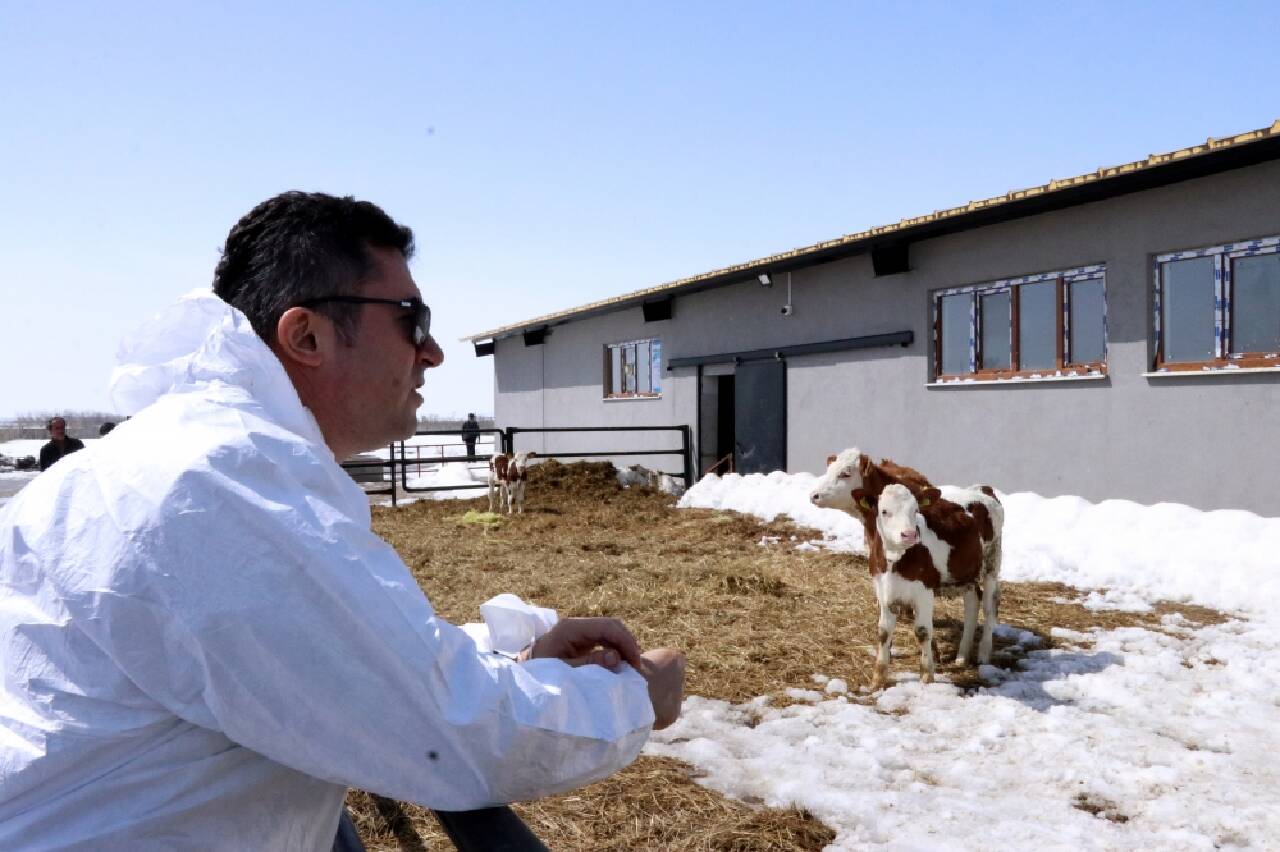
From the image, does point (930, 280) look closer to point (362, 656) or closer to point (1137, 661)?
point (1137, 661)

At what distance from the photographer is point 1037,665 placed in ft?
16.9

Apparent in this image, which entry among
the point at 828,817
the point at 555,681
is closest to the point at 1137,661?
the point at 828,817

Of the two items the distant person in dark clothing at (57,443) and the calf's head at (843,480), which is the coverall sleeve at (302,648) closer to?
the calf's head at (843,480)

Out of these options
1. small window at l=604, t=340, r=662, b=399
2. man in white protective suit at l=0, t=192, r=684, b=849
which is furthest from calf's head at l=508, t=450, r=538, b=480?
man in white protective suit at l=0, t=192, r=684, b=849

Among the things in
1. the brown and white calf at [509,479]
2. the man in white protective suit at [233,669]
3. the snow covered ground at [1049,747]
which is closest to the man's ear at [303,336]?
the man in white protective suit at [233,669]

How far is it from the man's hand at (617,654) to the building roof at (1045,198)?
26.7 ft

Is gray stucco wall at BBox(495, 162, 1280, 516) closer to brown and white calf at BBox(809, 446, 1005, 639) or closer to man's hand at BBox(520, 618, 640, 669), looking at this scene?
brown and white calf at BBox(809, 446, 1005, 639)

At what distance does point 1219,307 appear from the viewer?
798 centimetres

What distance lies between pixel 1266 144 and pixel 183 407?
8.70 meters

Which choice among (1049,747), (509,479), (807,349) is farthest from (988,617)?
(509,479)

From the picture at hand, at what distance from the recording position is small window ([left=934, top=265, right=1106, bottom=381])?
30.1 feet

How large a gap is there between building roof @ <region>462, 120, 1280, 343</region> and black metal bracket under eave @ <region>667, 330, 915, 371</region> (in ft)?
3.88

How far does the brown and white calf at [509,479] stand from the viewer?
13.6 metres

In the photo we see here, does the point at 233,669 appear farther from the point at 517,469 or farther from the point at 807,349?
the point at 517,469
